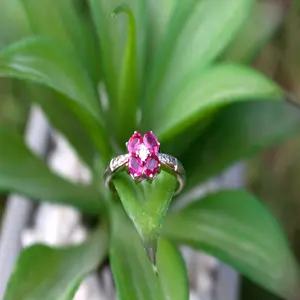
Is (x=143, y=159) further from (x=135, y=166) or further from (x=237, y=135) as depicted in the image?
(x=237, y=135)

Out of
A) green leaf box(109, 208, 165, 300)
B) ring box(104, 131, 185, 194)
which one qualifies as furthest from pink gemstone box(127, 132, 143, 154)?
green leaf box(109, 208, 165, 300)

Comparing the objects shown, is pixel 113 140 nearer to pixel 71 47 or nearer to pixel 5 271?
pixel 71 47

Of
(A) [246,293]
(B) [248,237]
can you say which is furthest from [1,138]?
(A) [246,293]

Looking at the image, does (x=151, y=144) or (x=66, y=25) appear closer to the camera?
(x=151, y=144)

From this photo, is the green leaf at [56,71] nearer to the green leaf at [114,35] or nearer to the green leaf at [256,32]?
the green leaf at [114,35]

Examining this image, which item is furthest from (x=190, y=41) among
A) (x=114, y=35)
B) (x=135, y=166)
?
(x=135, y=166)

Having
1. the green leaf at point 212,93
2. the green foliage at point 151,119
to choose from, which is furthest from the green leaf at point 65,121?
the green leaf at point 212,93
